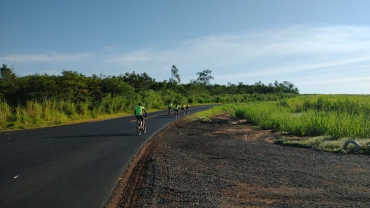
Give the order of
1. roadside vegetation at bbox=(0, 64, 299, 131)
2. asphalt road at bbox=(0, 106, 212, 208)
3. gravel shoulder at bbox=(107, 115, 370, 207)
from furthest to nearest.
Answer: roadside vegetation at bbox=(0, 64, 299, 131) < asphalt road at bbox=(0, 106, 212, 208) < gravel shoulder at bbox=(107, 115, 370, 207)

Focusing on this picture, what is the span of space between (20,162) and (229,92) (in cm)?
11456

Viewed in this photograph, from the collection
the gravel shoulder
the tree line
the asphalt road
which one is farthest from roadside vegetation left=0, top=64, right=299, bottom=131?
the gravel shoulder

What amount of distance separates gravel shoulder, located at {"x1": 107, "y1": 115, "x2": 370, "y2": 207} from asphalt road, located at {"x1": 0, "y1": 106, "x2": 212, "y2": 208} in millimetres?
515

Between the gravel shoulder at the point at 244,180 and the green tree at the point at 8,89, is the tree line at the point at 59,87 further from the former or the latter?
the gravel shoulder at the point at 244,180

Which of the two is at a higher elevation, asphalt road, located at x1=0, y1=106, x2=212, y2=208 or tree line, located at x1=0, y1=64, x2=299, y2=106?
tree line, located at x1=0, y1=64, x2=299, y2=106

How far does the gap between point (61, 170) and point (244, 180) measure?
5039 millimetres

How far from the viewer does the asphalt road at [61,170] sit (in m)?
6.82

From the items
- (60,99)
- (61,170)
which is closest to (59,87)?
(60,99)

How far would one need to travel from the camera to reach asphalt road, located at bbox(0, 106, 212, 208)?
6.82 metres

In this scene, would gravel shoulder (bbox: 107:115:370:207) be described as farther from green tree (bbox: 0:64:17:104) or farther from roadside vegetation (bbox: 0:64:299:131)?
green tree (bbox: 0:64:17:104)

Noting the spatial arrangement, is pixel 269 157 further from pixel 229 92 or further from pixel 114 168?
pixel 229 92

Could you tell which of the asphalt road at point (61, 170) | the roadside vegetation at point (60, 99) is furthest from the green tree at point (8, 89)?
the asphalt road at point (61, 170)

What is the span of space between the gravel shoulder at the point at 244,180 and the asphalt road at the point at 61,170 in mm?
515

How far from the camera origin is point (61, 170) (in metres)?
9.39
